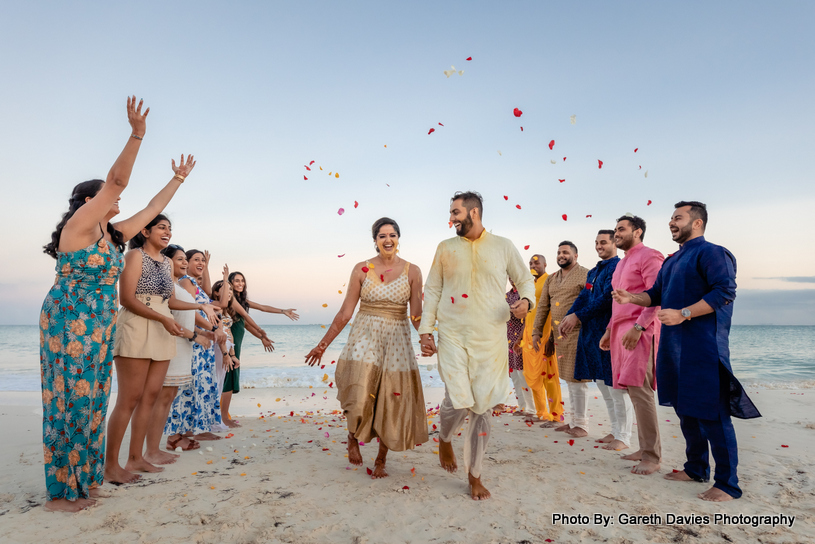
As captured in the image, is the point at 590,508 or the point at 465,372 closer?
the point at 590,508

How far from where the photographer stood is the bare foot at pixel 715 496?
3648 mm

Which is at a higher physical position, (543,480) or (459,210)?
(459,210)

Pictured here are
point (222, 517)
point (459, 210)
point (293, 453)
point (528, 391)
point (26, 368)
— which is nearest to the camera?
point (222, 517)

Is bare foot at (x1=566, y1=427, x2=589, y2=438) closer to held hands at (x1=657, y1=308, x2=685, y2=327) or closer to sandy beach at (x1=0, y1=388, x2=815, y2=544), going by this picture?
sandy beach at (x1=0, y1=388, x2=815, y2=544)

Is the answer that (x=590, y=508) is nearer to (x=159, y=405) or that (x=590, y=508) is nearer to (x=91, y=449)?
(x=91, y=449)

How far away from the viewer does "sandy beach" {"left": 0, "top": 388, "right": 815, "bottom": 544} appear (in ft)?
10.1

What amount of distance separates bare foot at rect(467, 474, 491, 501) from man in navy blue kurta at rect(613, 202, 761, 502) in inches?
68.5

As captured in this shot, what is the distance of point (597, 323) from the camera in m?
6.04

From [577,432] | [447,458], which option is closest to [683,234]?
[447,458]

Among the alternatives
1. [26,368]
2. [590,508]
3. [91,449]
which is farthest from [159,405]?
[26,368]

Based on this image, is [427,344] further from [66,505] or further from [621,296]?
[66,505]

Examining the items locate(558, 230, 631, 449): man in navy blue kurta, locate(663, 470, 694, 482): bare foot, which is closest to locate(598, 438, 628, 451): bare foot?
locate(558, 230, 631, 449): man in navy blue kurta

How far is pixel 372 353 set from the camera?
4.29 metres

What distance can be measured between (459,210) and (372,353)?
153cm
